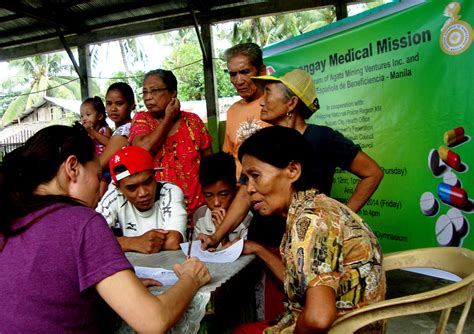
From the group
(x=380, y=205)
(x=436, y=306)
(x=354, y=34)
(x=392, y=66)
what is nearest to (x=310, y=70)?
(x=354, y=34)

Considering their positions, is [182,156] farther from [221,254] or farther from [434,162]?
[434,162]

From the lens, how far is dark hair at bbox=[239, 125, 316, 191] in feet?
4.69

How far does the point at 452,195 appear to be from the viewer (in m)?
2.85

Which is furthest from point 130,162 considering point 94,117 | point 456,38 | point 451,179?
point 456,38

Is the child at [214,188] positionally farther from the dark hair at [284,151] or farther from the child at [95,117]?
the child at [95,117]

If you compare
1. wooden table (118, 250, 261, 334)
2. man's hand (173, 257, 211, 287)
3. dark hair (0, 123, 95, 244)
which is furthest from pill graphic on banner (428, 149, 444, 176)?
dark hair (0, 123, 95, 244)

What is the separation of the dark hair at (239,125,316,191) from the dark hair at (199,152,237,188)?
104 cm

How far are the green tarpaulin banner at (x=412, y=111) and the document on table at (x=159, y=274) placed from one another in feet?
6.97

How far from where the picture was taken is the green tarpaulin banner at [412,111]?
2.77 metres

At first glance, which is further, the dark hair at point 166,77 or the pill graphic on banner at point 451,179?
the pill graphic on banner at point 451,179

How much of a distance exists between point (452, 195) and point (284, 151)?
1.95m

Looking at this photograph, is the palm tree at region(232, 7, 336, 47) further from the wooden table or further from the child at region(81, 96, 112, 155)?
the wooden table

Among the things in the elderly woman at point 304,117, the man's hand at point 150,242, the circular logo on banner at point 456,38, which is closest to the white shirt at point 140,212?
the man's hand at point 150,242

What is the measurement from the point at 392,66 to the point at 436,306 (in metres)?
2.39
